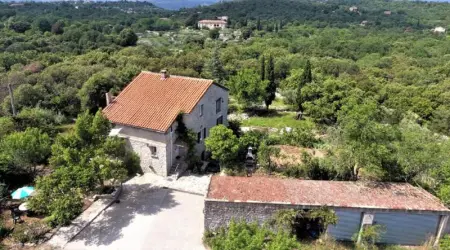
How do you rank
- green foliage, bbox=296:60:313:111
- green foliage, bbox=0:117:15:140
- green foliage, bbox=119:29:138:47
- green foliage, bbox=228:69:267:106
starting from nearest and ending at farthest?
green foliage, bbox=0:117:15:140
green foliage, bbox=228:69:267:106
green foliage, bbox=296:60:313:111
green foliage, bbox=119:29:138:47

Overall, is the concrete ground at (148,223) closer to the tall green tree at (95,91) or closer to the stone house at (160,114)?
the stone house at (160,114)

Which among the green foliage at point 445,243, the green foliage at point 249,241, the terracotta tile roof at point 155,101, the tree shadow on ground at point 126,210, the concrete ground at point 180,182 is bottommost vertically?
the tree shadow on ground at point 126,210

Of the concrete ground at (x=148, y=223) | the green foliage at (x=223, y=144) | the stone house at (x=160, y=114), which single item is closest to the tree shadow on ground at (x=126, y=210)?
the concrete ground at (x=148, y=223)

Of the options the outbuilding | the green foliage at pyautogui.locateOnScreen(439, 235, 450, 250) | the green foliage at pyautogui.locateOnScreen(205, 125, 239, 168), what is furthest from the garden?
the green foliage at pyautogui.locateOnScreen(439, 235, 450, 250)

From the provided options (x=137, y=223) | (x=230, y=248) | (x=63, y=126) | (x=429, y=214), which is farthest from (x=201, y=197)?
(x=63, y=126)

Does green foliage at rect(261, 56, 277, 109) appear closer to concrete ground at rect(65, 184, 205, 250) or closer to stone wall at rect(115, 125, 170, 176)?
stone wall at rect(115, 125, 170, 176)

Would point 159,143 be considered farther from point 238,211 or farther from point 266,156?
point 238,211

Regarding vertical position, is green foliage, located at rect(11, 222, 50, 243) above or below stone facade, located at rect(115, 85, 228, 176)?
below

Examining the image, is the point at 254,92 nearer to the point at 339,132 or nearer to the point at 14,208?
the point at 339,132
